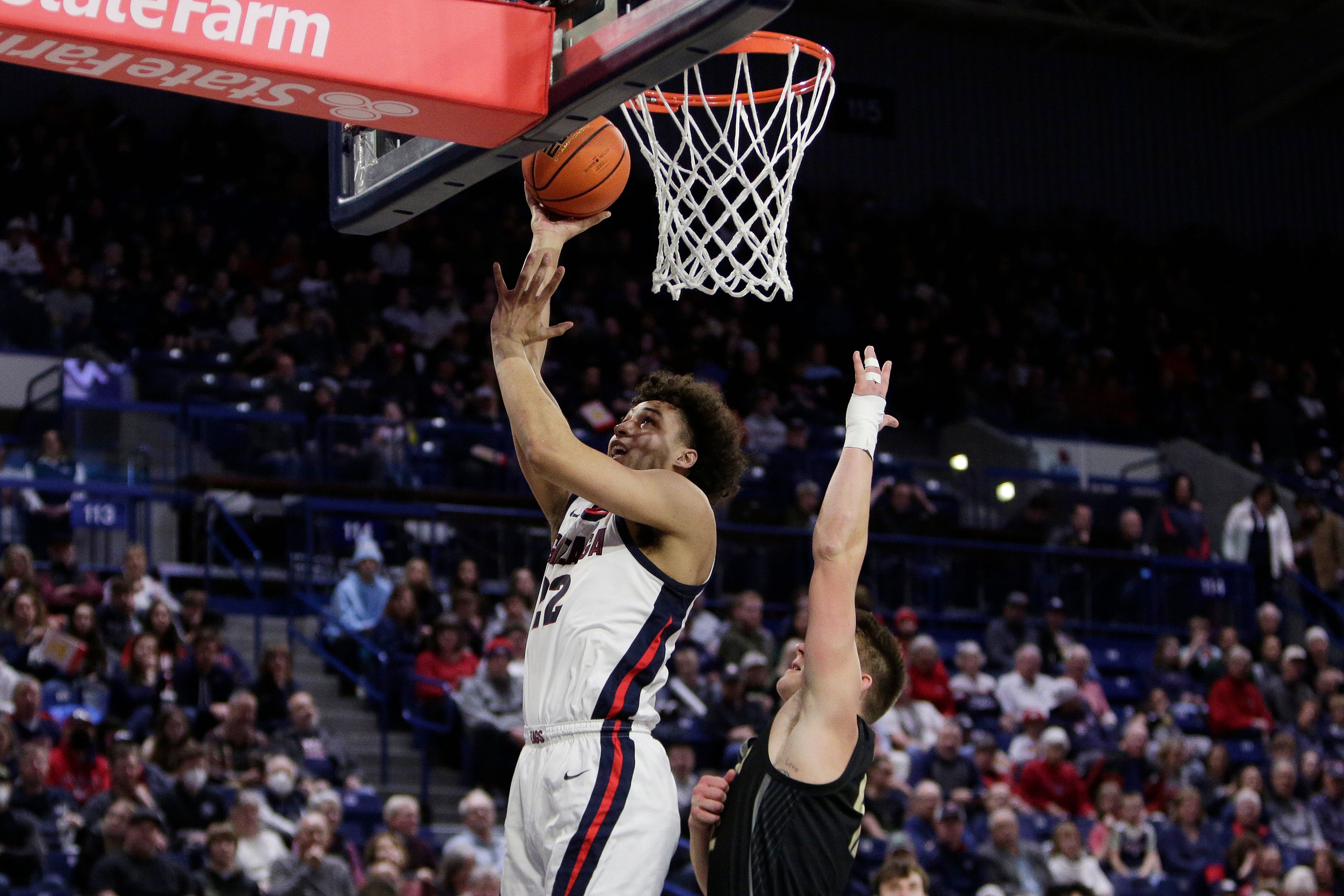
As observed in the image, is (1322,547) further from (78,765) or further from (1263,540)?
(78,765)

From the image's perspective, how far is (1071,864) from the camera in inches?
380

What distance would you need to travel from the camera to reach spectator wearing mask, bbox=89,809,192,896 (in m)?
7.40

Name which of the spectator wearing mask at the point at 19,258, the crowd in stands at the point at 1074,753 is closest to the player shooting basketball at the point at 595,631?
the crowd in stands at the point at 1074,753

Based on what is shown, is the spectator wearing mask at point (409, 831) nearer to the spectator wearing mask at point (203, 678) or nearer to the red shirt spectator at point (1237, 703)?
the spectator wearing mask at point (203, 678)

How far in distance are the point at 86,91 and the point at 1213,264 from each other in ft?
43.2

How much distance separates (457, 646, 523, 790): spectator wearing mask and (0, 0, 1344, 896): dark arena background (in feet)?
0.10

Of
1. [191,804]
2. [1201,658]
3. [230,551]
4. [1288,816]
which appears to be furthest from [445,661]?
[1201,658]

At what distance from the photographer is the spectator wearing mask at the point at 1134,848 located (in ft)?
32.7

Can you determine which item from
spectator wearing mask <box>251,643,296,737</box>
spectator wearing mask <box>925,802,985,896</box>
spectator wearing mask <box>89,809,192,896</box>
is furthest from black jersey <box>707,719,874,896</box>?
spectator wearing mask <box>251,643,296,737</box>

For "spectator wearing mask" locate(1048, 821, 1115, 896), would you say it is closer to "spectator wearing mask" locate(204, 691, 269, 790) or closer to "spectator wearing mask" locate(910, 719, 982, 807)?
"spectator wearing mask" locate(910, 719, 982, 807)

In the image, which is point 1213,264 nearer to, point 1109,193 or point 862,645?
point 1109,193

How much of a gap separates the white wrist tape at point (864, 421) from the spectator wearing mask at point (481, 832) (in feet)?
17.4

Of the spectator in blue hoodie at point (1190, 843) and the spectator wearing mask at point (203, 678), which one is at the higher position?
the spectator wearing mask at point (203, 678)

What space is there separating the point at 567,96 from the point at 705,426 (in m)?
0.96
